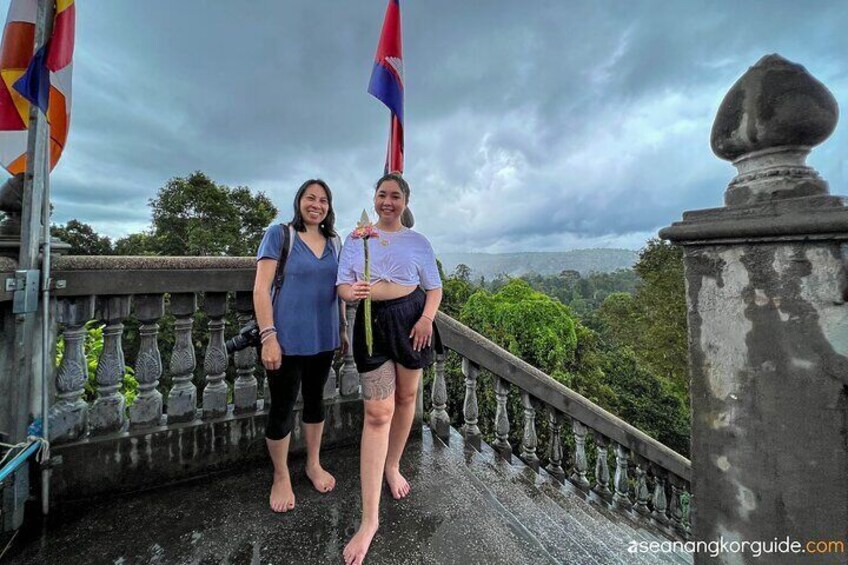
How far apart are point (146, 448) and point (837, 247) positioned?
3.25 m

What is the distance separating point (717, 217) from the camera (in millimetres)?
1309

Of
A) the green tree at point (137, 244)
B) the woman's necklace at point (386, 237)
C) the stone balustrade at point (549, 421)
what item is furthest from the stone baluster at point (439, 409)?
the green tree at point (137, 244)

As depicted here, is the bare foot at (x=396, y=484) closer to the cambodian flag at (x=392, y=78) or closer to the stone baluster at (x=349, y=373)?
the stone baluster at (x=349, y=373)

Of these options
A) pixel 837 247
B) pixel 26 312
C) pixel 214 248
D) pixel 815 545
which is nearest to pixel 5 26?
pixel 26 312

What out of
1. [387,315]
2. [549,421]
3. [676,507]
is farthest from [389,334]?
[676,507]

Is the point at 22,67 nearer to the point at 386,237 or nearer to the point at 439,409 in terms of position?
the point at 386,237

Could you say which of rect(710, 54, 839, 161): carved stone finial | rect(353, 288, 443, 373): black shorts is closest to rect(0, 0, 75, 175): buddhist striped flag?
rect(353, 288, 443, 373): black shorts

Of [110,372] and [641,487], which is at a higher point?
[110,372]

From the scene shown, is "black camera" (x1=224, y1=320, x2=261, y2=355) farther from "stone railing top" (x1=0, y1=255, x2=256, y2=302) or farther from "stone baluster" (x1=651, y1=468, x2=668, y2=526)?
"stone baluster" (x1=651, y1=468, x2=668, y2=526)

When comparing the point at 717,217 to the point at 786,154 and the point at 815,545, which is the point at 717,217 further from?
the point at 815,545

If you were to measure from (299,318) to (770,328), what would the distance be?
1.94 meters

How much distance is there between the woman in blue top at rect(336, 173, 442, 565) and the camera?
1.81 m

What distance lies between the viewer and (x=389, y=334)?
6.05ft

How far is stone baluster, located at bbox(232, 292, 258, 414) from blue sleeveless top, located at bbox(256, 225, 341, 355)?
650mm
